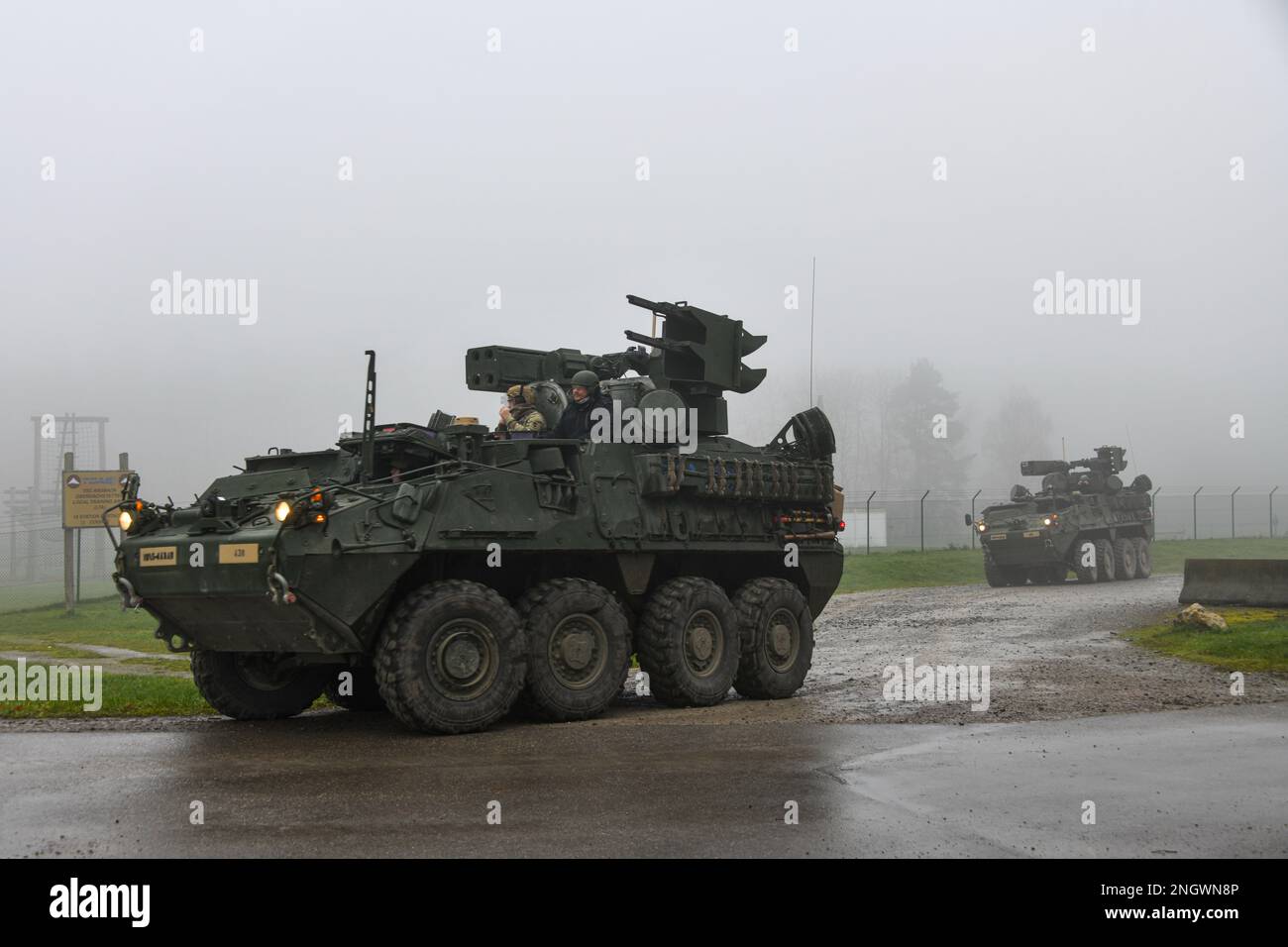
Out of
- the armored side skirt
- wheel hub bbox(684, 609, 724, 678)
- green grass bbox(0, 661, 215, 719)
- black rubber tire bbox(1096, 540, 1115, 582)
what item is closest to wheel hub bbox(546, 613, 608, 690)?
wheel hub bbox(684, 609, 724, 678)

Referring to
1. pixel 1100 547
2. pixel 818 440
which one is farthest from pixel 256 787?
pixel 1100 547

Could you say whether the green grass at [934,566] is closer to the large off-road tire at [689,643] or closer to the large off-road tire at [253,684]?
the large off-road tire at [689,643]

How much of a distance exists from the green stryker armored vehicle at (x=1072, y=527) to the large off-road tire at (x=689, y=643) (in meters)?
20.5

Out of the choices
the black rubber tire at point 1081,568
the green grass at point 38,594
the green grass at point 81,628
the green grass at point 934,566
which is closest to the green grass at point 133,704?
the green grass at point 81,628

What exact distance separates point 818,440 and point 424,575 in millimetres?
5380

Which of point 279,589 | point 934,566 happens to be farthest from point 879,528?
point 279,589

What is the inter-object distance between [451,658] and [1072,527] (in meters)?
25.5

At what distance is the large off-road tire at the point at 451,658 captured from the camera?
1061cm

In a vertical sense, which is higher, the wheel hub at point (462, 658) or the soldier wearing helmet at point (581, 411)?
the soldier wearing helmet at point (581, 411)

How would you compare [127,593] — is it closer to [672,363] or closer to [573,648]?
[573,648]

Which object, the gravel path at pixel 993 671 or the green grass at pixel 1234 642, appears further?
the green grass at pixel 1234 642

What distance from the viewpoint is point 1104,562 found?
34.6 metres

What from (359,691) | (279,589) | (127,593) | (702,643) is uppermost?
(279,589)

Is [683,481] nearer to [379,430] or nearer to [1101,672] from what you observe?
[379,430]
